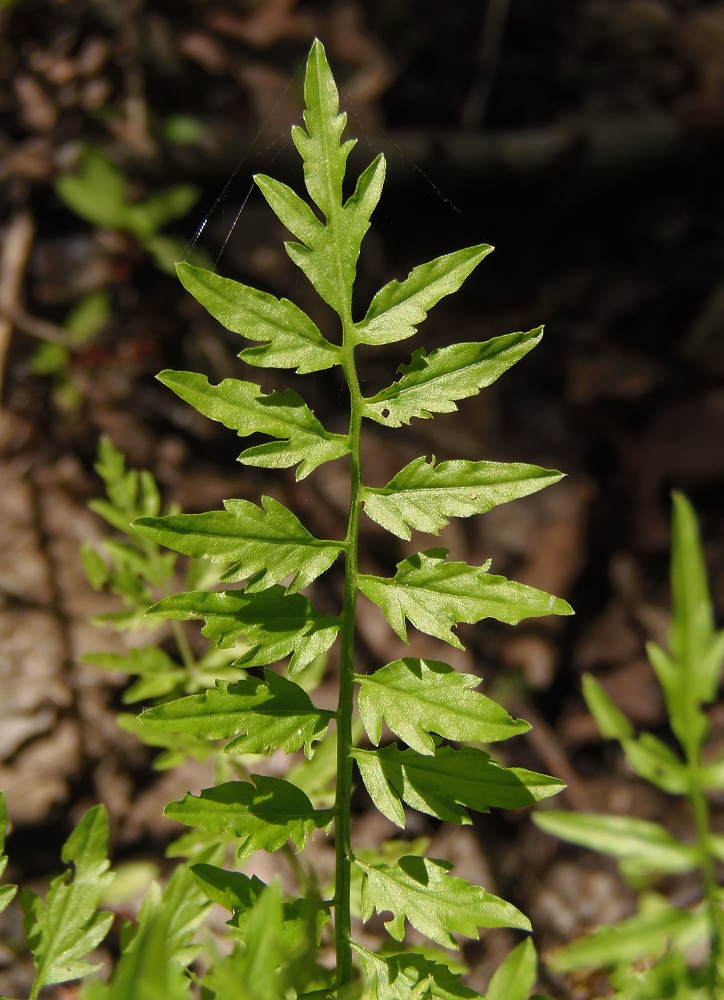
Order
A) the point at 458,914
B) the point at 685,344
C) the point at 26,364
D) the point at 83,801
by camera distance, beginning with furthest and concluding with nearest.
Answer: the point at 685,344, the point at 26,364, the point at 83,801, the point at 458,914

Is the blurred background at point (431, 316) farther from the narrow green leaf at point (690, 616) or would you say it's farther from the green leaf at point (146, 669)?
the narrow green leaf at point (690, 616)

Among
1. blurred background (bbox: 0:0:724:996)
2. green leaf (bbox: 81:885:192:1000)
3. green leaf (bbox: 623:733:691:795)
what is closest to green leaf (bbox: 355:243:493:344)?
green leaf (bbox: 623:733:691:795)

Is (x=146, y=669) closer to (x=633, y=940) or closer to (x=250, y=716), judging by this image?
(x=250, y=716)

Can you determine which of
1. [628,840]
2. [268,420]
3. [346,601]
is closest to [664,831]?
[628,840]

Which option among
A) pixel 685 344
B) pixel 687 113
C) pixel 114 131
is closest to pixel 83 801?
pixel 114 131

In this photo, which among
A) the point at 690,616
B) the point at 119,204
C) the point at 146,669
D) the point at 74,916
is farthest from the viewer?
the point at 119,204

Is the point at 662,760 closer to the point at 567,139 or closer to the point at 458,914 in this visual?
the point at 458,914
